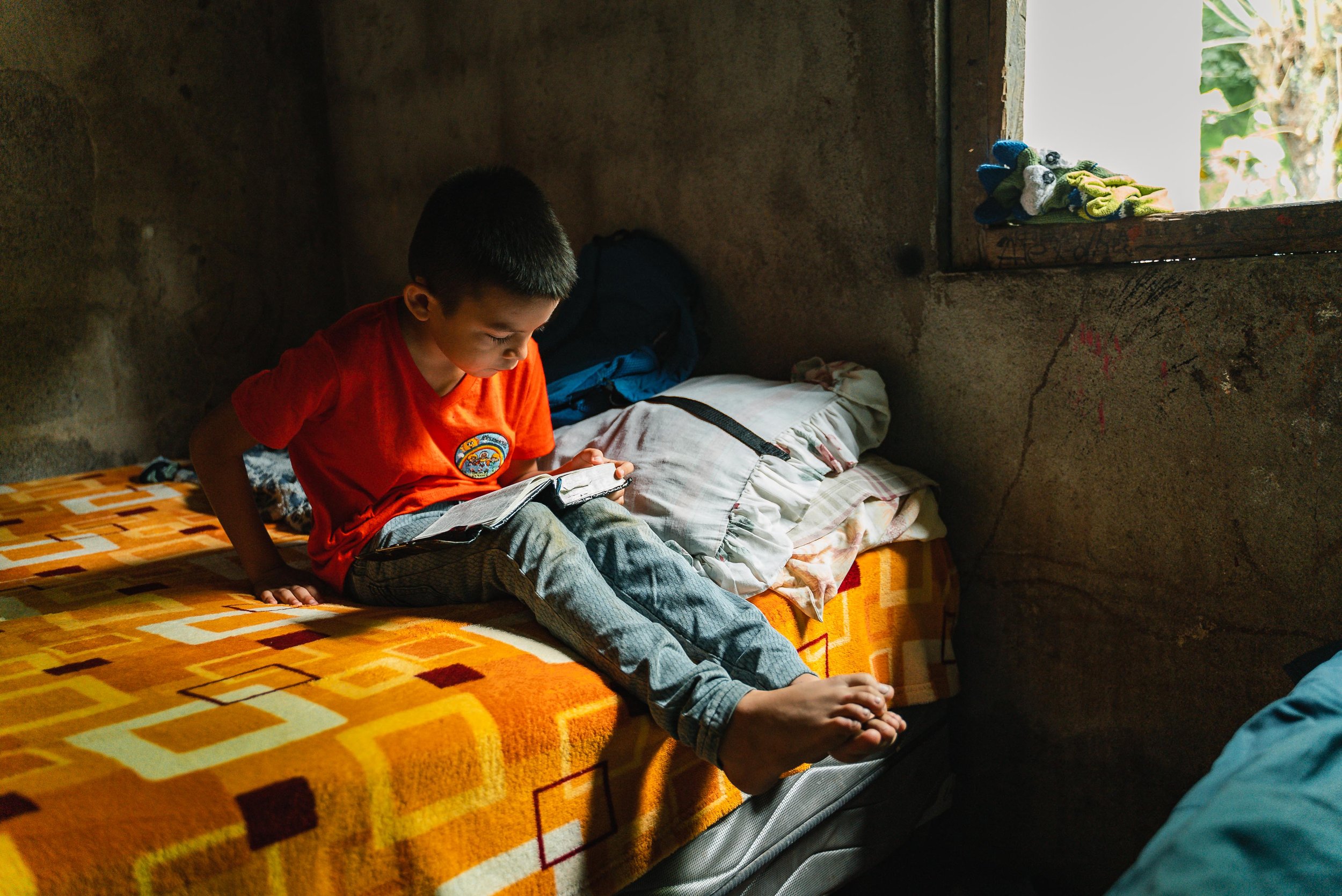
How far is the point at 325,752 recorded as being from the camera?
0.93 meters

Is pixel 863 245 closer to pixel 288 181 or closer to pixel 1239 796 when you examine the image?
pixel 1239 796

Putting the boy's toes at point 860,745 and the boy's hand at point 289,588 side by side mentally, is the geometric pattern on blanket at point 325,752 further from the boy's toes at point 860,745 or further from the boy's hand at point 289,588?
the boy's toes at point 860,745

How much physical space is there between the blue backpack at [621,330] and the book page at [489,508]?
0.62 metres

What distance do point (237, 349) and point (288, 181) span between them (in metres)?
0.61

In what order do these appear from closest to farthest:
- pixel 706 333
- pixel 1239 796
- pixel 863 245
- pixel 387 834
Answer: pixel 1239 796 < pixel 387 834 < pixel 863 245 < pixel 706 333

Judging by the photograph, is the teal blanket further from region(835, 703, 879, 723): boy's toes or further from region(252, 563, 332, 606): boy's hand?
region(252, 563, 332, 606): boy's hand

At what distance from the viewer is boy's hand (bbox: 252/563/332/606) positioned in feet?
4.97

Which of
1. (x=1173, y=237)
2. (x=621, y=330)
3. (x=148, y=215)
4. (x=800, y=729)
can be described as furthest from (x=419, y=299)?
(x=148, y=215)

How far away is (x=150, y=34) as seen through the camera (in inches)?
109

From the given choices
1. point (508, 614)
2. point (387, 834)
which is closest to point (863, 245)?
point (508, 614)

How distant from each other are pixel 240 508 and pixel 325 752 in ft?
2.34

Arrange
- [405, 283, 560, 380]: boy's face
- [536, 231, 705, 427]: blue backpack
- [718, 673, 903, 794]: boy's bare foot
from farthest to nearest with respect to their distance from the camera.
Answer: [536, 231, 705, 427]: blue backpack → [405, 283, 560, 380]: boy's face → [718, 673, 903, 794]: boy's bare foot

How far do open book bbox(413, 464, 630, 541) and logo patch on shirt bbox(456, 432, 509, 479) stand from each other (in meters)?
0.16

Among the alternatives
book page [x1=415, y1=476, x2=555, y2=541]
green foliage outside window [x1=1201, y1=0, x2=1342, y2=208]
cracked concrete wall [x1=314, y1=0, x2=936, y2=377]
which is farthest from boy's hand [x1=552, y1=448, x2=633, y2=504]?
green foliage outside window [x1=1201, y1=0, x2=1342, y2=208]
